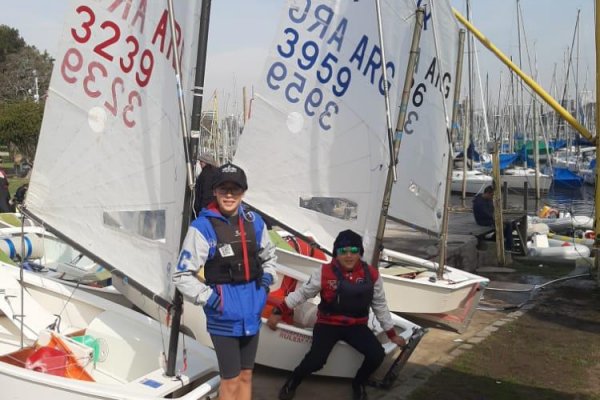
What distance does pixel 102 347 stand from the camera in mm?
3965

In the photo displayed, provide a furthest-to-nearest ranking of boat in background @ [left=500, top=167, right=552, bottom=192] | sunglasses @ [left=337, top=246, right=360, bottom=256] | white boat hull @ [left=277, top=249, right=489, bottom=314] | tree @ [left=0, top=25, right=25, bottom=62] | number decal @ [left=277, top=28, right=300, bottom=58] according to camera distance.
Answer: tree @ [left=0, top=25, right=25, bottom=62] → boat in background @ [left=500, top=167, right=552, bottom=192] → number decal @ [left=277, top=28, right=300, bottom=58] → white boat hull @ [left=277, top=249, right=489, bottom=314] → sunglasses @ [left=337, top=246, right=360, bottom=256]

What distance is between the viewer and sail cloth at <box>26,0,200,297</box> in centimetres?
338

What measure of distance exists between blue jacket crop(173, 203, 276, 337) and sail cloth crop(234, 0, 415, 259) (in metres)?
2.80

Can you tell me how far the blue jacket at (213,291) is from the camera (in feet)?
9.45

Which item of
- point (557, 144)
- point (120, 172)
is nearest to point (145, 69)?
point (120, 172)

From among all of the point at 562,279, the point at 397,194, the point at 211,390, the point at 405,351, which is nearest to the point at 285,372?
the point at 405,351

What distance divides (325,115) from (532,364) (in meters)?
2.92

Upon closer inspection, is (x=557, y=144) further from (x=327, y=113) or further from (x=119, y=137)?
(x=119, y=137)

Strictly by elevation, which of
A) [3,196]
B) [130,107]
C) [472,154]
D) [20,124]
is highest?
[20,124]

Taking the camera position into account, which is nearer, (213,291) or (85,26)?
(213,291)

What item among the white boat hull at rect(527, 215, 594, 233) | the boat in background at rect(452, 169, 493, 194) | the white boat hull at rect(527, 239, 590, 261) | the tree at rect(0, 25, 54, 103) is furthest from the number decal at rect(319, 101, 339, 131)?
the tree at rect(0, 25, 54, 103)

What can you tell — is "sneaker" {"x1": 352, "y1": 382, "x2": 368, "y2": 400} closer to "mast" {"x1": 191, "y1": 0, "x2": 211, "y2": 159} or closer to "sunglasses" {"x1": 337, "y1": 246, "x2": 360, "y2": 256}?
"sunglasses" {"x1": 337, "y1": 246, "x2": 360, "y2": 256}

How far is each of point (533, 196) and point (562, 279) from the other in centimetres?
2076

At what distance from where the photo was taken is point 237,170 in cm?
300
